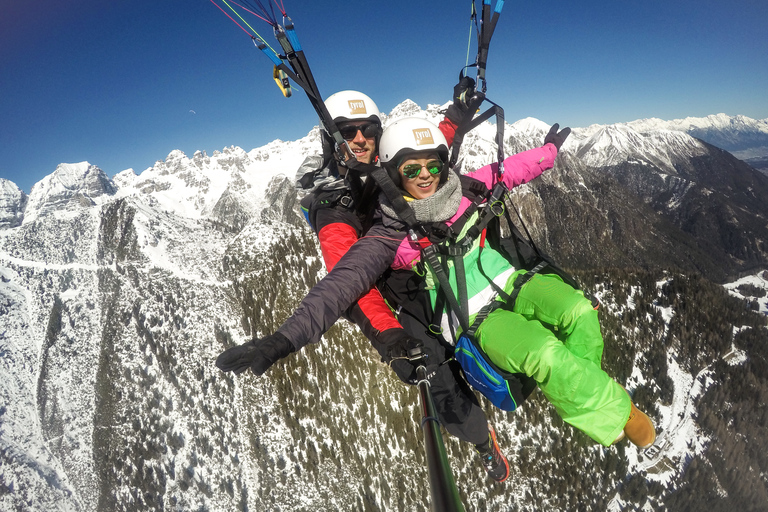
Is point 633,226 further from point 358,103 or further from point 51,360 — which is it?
point 51,360

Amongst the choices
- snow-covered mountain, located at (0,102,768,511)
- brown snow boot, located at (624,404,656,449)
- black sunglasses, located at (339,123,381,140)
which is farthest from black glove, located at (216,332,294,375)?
snow-covered mountain, located at (0,102,768,511)

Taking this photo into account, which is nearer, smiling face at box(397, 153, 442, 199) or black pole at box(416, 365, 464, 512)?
black pole at box(416, 365, 464, 512)

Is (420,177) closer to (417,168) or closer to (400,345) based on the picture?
(417,168)

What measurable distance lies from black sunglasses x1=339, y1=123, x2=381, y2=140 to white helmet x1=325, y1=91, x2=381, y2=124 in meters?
0.16

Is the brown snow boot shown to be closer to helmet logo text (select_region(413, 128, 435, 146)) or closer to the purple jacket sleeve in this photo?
the purple jacket sleeve

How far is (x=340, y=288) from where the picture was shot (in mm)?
4184

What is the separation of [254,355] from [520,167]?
19.7 ft

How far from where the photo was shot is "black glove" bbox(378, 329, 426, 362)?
4.71m

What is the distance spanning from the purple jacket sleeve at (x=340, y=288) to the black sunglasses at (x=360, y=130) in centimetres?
347

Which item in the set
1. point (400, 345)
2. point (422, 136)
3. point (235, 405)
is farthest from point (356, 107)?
point (235, 405)

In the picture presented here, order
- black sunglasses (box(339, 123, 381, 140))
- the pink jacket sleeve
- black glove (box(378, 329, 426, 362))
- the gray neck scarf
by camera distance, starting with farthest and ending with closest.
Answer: black sunglasses (box(339, 123, 381, 140)), the pink jacket sleeve, the gray neck scarf, black glove (box(378, 329, 426, 362))

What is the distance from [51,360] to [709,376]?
117m

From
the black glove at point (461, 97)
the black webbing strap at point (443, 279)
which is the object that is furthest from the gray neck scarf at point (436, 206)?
the black glove at point (461, 97)

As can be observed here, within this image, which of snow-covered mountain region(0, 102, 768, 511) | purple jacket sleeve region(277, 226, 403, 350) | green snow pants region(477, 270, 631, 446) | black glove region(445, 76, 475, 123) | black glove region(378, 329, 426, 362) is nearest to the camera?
purple jacket sleeve region(277, 226, 403, 350)
